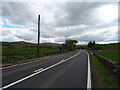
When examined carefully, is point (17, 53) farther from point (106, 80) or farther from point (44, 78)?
point (106, 80)

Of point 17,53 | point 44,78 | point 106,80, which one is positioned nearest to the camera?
point 106,80

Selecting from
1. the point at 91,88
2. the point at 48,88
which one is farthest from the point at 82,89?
the point at 48,88

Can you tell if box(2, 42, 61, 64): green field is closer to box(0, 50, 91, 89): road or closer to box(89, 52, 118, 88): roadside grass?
box(0, 50, 91, 89): road

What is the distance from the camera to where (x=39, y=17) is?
31.4 metres

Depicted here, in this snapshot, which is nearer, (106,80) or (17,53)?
(106,80)

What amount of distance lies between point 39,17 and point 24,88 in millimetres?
26369

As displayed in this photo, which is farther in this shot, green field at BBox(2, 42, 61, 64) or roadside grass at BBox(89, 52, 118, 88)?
green field at BBox(2, 42, 61, 64)

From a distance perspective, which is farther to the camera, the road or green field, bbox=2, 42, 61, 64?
green field, bbox=2, 42, 61, 64

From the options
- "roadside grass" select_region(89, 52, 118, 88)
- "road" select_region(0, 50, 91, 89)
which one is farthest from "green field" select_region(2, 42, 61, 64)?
"roadside grass" select_region(89, 52, 118, 88)

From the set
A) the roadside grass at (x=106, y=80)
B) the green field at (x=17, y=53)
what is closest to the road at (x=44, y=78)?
the roadside grass at (x=106, y=80)

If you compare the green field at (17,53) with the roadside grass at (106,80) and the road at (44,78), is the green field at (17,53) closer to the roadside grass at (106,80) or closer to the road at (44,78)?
the road at (44,78)

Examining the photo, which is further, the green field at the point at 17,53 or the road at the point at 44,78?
the green field at the point at 17,53

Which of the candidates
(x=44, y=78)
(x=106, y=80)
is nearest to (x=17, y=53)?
(x=44, y=78)

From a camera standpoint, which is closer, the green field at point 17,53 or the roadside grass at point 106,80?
the roadside grass at point 106,80
